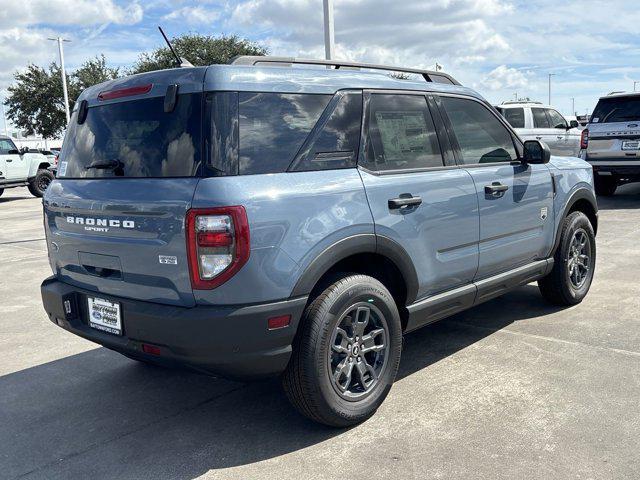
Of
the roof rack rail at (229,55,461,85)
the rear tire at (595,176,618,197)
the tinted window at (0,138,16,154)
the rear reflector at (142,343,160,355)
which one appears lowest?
the rear tire at (595,176,618,197)

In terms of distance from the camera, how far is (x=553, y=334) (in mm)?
4555

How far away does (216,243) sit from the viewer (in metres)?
2.73

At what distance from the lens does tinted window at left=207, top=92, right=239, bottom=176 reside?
281 centimetres

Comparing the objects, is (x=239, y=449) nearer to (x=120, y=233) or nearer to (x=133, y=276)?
(x=133, y=276)

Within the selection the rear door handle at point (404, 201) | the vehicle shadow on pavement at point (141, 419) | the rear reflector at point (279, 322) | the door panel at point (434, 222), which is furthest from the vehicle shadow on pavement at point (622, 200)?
the rear reflector at point (279, 322)

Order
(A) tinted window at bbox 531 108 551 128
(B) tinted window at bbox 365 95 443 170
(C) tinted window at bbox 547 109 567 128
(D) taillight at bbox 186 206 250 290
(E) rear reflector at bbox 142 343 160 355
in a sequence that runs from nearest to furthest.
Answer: (D) taillight at bbox 186 206 250 290
(E) rear reflector at bbox 142 343 160 355
(B) tinted window at bbox 365 95 443 170
(A) tinted window at bbox 531 108 551 128
(C) tinted window at bbox 547 109 567 128

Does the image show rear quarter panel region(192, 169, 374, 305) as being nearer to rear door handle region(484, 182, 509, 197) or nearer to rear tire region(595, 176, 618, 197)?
rear door handle region(484, 182, 509, 197)

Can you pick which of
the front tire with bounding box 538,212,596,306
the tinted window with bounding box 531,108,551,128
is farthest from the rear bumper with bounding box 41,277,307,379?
the tinted window with bounding box 531,108,551,128

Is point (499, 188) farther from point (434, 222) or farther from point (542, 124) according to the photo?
point (542, 124)

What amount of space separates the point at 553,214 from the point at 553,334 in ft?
3.04

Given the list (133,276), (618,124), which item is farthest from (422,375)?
(618,124)

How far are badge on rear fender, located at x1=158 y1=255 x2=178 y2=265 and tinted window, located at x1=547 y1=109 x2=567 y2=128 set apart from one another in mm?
15725

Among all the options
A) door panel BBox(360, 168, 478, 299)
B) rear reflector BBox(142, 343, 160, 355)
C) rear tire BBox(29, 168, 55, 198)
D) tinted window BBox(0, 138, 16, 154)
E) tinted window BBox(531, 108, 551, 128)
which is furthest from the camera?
rear tire BBox(29, 168, 55, 198)

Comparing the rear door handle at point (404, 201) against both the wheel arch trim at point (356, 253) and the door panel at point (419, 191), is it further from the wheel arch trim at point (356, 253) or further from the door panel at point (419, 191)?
the wheel arch trim at point (356, 253)
